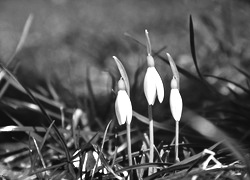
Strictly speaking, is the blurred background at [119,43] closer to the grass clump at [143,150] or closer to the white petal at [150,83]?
the grass clump at [143,150]

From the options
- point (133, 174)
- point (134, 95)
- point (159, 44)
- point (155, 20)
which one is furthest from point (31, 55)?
point (133, 174)

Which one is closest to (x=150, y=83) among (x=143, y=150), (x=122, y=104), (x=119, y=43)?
(x=122, y=104)

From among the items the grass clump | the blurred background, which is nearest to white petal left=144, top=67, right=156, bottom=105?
the grass clump

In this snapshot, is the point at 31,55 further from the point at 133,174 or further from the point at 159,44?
the point at 133,174

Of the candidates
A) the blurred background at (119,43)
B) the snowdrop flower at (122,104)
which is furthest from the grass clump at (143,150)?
the blurred background at (119,43)

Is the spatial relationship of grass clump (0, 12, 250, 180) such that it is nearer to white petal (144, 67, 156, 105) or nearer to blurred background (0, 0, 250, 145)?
white petal (144, 67, 156, 105)

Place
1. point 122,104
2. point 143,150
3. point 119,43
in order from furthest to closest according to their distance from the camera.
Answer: point 119,43 < point 143,150 < point 122,104

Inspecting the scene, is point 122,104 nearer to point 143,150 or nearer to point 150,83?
point 150,83

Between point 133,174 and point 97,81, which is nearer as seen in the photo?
point 133,174
